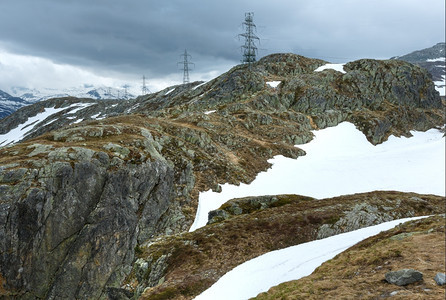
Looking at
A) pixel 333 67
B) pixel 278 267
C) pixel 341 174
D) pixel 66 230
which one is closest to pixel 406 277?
pixel 278 267

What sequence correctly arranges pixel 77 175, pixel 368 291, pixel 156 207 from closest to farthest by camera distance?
pixel 368 291 < pixel 77 175 < pixel 156 207

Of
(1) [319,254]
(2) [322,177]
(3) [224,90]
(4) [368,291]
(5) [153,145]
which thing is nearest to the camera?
(4) [368,291]

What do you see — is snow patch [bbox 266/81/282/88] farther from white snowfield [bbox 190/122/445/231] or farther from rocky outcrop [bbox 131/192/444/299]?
rocky outcrop [bbox 131/192/444/299]

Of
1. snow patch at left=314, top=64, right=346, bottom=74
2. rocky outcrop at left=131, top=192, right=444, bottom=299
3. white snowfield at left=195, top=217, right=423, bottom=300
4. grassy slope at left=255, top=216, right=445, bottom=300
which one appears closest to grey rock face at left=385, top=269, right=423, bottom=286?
grassy slope at left=255, top=216, right=445, bottom=300

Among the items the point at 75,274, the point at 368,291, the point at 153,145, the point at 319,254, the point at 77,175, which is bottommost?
the point at 75,274

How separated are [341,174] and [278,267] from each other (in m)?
45.5

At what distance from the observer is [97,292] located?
2711 centimetres

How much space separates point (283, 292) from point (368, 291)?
4516mm

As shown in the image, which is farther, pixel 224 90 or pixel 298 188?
pixel 224 90

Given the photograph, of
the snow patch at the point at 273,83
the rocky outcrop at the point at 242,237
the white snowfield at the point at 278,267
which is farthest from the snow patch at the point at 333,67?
the white snowfield at the point at 278,267

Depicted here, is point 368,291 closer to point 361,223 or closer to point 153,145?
point 361,223

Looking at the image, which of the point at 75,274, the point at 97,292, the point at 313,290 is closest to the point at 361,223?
the point at 313,290

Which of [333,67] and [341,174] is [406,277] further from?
[333,67]

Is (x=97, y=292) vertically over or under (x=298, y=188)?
under
